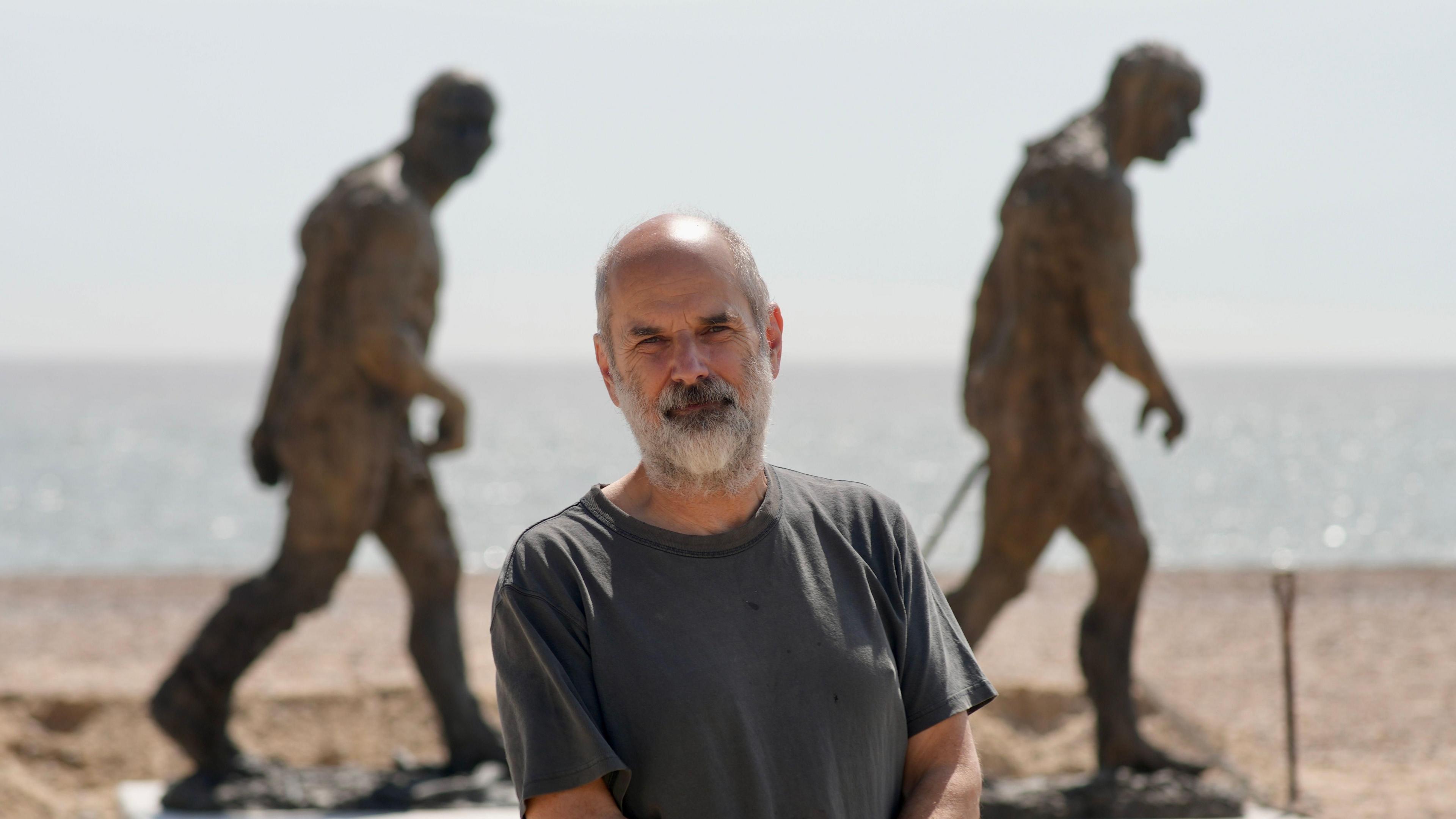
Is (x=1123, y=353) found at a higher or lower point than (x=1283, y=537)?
higher

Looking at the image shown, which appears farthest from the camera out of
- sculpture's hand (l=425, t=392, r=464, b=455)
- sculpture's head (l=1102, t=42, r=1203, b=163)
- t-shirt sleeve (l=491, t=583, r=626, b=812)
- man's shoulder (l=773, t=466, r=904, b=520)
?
sculpture's hand (l=425, t=392, r=464, b=455)

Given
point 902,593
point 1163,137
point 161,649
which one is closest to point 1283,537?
point 161,649

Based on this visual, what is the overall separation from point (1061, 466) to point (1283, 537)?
24006 millimetres

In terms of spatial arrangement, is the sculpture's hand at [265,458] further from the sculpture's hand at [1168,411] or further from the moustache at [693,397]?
the moustache at [693,397]

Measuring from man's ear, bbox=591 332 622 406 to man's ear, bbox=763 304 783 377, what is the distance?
0.23 metres

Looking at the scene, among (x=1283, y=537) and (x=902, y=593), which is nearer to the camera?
(x=902, y=593)

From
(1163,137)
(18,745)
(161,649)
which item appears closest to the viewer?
(1163,137)

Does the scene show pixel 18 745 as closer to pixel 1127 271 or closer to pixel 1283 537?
pixel 1127 271

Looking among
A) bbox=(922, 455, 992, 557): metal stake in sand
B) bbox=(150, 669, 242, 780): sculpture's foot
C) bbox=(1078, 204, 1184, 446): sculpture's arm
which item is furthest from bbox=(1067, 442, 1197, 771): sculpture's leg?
bbox=(150, 669, 242, 780): sculpture's foot

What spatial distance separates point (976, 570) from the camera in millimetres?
5387

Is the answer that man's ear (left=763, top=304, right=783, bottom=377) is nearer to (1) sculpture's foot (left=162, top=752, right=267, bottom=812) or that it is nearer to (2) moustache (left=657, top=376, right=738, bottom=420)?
(2) moustache (left=657, top=376, right=738, bottom=420)

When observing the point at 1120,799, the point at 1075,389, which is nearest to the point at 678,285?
the point at 1075,389

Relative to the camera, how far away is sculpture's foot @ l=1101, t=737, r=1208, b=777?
5418mm

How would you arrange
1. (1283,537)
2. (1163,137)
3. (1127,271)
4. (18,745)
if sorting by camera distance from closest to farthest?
(1127,271)
(1163,137)
(18,745)
(1283,537)
